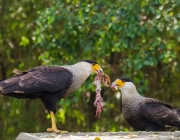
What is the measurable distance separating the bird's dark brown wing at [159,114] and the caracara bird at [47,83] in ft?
3.18


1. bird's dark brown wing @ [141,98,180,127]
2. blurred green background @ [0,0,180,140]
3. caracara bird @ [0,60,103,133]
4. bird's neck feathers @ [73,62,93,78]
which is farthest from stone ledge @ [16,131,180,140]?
blurred green background @ [0,0,180,140]

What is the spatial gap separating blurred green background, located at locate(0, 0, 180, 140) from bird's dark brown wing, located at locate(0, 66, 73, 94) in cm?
203

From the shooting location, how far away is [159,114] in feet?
27.0

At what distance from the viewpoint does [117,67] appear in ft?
40.3

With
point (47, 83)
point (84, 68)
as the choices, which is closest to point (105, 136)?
point (47, 83)

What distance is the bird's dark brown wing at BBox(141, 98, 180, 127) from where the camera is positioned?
8203 millimetres

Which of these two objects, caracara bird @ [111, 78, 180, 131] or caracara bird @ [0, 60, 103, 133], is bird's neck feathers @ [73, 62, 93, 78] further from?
caracara bird @ [111, 78, 180, 131]

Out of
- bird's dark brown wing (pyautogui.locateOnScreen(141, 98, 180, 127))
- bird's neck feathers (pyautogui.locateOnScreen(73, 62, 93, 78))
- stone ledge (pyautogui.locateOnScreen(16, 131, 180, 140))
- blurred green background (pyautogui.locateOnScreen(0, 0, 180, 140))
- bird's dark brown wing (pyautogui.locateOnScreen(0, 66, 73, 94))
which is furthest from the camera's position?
blurred green background (pyautogui.locateOnScreen(0, 0, 180, 140))

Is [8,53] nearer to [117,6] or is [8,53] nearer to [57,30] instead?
[57,30]

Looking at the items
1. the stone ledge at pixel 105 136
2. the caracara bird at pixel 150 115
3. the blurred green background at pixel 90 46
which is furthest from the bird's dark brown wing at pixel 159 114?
the stone ledge at pixel 105 136

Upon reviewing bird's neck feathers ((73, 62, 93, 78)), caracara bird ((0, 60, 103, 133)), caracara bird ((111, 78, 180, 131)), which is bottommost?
caracara bird ((111, 78, 180, 131))

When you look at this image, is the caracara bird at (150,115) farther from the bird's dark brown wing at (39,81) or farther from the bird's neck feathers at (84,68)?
the bird's dark brown wing at (39,81)

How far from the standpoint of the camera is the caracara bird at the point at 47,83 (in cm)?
719

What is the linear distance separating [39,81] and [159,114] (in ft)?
5.35
